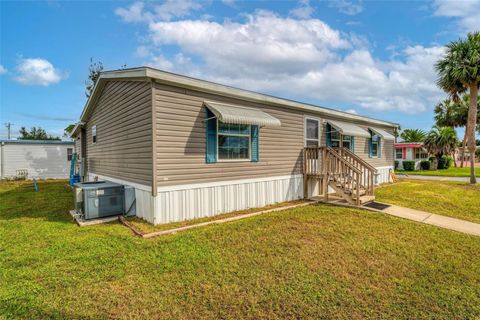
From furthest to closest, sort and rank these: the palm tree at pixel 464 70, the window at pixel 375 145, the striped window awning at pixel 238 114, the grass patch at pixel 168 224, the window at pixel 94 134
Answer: the window at pixel 375 145 → the palm tree at pixel 464 70 → the window at pixel 94 134 → the striped window awning at pixel 238 114 → the grass patch at pixel 168 224

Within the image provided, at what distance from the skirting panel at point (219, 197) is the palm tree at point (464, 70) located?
1105 cm

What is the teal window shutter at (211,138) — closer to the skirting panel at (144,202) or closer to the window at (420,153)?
the skirting panel at (144,202)

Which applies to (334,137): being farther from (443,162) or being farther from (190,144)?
(443,162)

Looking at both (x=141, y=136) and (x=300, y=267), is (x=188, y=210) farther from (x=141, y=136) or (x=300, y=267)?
(x=300, y=267)

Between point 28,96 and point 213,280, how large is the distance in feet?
79.5

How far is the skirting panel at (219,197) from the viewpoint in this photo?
5.66 metres

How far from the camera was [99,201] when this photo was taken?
6184mm

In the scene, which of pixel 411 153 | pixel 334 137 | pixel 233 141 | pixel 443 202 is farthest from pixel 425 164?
pixel 233 141

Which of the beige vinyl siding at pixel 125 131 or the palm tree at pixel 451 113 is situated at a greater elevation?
the palm tree at pixel 451 113

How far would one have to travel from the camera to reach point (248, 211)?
22.6ft

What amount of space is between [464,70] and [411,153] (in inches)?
674

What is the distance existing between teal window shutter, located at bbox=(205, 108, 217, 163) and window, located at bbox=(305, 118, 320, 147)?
4.05m

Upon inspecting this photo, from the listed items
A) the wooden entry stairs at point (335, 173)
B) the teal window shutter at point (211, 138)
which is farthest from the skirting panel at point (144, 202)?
the wooden entry stairs at point (335, 173)

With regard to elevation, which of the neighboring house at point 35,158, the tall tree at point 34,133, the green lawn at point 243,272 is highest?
the tall tree at point 34,133
